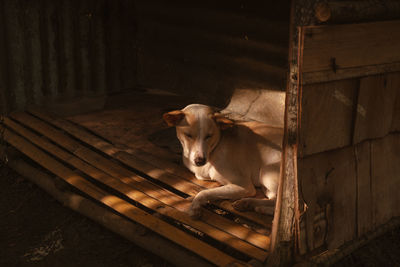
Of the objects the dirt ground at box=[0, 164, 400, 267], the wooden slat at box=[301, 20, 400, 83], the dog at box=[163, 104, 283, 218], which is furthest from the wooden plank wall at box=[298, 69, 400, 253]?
the dog at box=[163, 104, 283, 218]

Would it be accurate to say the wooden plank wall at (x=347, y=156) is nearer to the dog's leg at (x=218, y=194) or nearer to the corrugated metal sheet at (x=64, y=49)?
the dog's leg at (x=218, y=194)

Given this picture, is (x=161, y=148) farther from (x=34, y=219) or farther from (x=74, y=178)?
(x=34, y=219)

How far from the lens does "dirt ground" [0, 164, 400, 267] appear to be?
438 cm

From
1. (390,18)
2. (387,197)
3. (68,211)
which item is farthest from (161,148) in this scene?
(390,18)

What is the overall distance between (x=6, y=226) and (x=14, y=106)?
239 centimetres

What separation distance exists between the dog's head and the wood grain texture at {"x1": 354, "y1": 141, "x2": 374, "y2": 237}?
132 centimetres

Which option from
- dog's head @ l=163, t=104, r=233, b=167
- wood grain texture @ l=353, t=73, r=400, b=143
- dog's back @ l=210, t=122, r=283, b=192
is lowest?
dog's back @ l=210, t=122, r=283, b=192

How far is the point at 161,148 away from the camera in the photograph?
19.1ft

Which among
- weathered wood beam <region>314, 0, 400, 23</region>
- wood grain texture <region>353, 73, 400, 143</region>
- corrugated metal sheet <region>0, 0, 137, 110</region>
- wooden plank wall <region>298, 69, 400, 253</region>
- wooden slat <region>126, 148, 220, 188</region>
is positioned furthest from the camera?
corrugated metal sheet <region>0, 0, 137, 110</region>

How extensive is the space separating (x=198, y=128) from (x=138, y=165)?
43.5 inches

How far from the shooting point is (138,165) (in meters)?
5.23

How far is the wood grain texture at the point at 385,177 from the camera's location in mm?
4035

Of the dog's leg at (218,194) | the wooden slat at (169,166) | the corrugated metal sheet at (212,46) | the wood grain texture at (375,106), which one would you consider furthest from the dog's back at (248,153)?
the corrugated metal sheet at (212,46)

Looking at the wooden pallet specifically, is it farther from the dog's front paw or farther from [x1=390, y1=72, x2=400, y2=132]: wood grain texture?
[x1=390, y1=72, x2=400, y2=132]: wood grain texture
